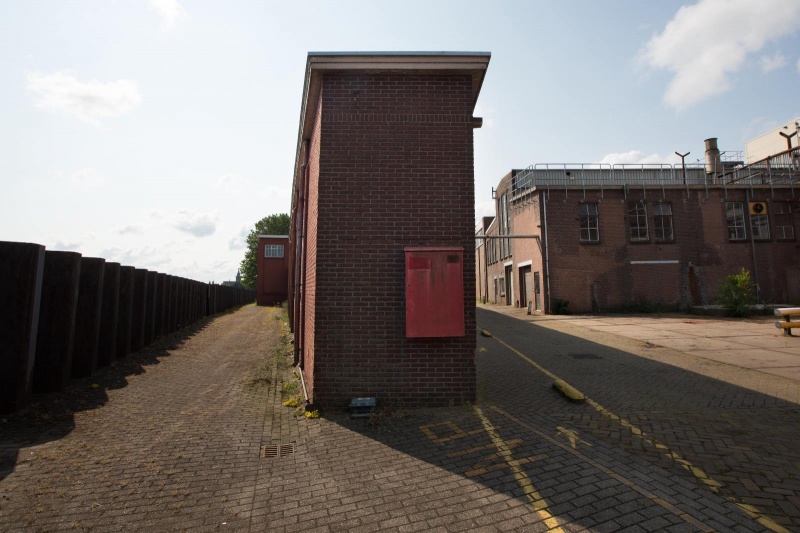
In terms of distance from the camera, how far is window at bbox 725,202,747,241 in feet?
82.3

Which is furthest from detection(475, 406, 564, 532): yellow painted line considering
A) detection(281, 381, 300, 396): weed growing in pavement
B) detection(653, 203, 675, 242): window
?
detection(653, 203, 675, 242): window

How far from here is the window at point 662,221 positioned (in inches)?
963

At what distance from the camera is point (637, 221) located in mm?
24453

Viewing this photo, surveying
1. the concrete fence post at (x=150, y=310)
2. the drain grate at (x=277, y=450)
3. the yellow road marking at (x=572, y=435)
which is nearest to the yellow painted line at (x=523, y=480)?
the yellow road marking at (x=572, y=435)

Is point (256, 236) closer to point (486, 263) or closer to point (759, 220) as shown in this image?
point (486, 263)

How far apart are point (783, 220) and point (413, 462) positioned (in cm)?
3202

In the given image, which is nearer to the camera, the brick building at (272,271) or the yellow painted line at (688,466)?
the yellow painted line at (688,466)

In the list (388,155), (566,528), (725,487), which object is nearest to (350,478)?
(566,528)

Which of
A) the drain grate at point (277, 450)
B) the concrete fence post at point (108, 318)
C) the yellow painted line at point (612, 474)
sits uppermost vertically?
the concrete fence post at point (108, 318)

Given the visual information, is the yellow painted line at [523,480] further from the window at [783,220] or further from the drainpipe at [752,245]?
the window at [783,220]

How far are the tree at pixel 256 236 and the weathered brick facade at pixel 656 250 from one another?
162ft

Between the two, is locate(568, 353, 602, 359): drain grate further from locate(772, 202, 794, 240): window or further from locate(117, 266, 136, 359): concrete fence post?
locate(772, 202, 794, 240): window

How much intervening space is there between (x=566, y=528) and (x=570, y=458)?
125 centimetres

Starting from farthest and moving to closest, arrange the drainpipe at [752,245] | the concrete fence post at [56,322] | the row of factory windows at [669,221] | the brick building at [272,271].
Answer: the brick building at [272,271] < the drainpipe at [752,245] < the row of factory windows at [669,221] < the concrete fence post at [56,322]
